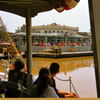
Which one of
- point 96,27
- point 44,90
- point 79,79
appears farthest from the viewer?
point 79,79

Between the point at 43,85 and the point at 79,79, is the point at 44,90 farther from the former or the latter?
the point at 79,79

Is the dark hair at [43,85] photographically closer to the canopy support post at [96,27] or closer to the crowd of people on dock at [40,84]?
the crowd of people on dock at [40,84]

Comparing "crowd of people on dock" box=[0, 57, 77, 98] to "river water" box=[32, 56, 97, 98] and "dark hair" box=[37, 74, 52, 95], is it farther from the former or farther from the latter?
"river water" box=[32, 56, 97, 98]

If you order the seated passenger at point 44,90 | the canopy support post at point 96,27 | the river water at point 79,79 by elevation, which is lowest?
the river water at point 79,79

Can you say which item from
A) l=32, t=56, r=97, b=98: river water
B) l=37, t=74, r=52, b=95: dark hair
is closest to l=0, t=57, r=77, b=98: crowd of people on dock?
l=37, t=74, r=52, b=95: dark hair

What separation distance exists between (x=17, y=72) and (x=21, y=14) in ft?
3.49

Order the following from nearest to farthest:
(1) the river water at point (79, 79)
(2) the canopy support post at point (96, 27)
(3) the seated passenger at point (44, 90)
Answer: (2) the canopy support post at point (96, 27), (3) the seated passenger at point (44, 90), (1) the river water at point (79, 79)

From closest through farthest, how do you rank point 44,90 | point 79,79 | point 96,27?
point 96,27, point 44,90, point 79,79

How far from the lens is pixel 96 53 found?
1.73 ft

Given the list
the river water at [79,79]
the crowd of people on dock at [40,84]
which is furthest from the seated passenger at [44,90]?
the river water at [79,79]

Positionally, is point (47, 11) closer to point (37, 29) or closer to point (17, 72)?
point (17, 72)

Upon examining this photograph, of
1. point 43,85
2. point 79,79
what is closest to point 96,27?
point 43,85

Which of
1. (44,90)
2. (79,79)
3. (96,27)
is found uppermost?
(96,27)

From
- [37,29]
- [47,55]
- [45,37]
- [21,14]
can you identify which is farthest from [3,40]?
[21,14]
